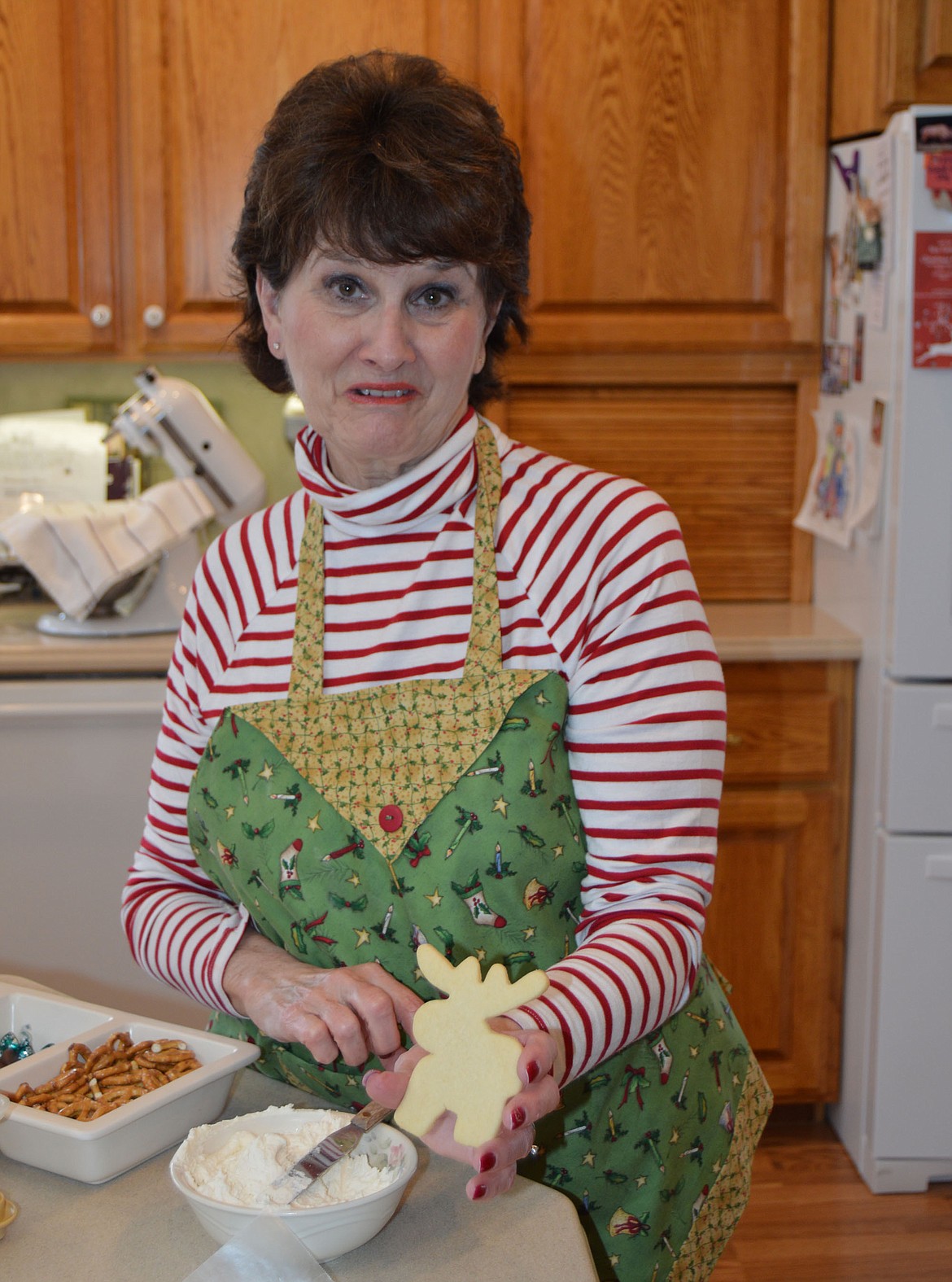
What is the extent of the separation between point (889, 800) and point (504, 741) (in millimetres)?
1286

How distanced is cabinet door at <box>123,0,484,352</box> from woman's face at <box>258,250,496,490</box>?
4.25 feet

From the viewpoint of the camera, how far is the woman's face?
1027 mm

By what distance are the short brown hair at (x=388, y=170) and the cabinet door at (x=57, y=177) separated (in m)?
1.43

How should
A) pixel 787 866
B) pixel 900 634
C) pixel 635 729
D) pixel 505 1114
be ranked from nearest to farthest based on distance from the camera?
pixel 505 1114
pixel 635 729
pixel 900 634
pixel 787 866

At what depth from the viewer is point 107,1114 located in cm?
83

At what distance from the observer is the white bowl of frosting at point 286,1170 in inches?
29.1

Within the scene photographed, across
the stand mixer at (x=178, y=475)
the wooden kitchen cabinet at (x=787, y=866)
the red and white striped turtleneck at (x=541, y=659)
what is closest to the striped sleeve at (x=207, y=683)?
the red and white striped turtleneck at (x=541, y=659)

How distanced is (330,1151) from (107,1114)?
142 mm

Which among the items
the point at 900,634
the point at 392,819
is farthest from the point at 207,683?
the point at 900,634

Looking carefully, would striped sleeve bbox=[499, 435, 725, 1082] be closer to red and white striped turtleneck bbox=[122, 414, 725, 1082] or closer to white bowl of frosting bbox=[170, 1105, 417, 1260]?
red and white striped turtleneck bbox=[122, 414, 725, 1082]

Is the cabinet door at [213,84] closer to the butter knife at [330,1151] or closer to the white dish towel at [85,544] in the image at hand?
Result: the white dish towel at [85,544]

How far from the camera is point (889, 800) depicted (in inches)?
84.0

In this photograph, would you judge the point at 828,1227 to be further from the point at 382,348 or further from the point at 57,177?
the point at 57,177

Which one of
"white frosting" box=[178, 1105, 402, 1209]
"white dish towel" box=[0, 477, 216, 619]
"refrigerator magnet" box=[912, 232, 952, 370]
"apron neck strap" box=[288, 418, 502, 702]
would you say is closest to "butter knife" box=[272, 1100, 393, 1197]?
"white frosting" box=[178, 1105, 402, 1209]
